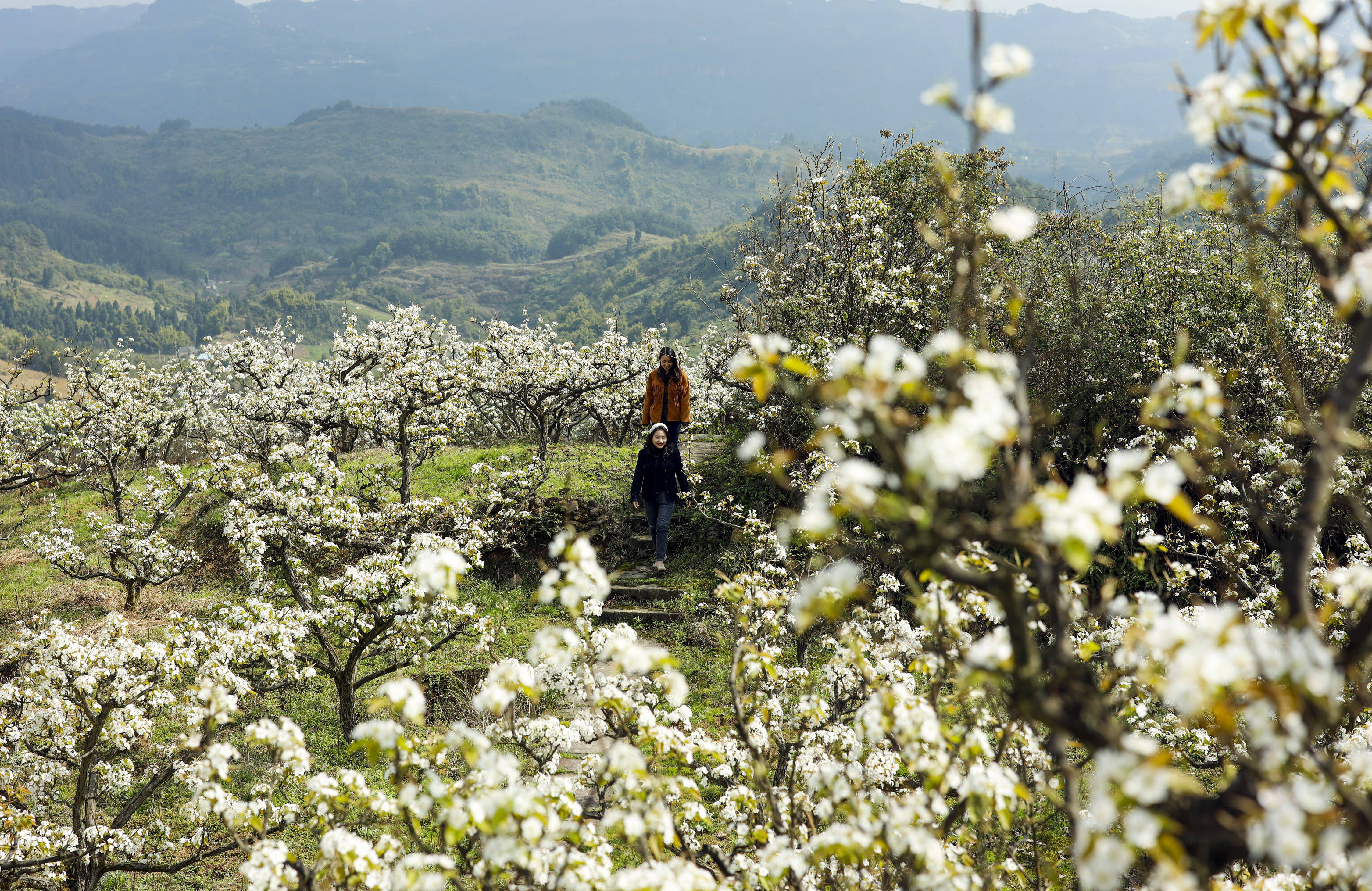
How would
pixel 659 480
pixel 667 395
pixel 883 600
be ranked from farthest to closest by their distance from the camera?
pixel 667 395, pixel 659 480, pixel 883 600

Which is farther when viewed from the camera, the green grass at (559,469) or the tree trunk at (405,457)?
the green grass at (559,469)

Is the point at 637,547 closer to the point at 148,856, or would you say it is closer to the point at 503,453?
the point at 503,453

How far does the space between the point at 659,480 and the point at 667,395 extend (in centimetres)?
131

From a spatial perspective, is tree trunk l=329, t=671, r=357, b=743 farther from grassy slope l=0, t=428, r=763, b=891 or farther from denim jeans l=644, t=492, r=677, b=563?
denim jeans l=644, t=492, r=677, b=563

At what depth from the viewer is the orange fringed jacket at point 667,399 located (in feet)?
34.7

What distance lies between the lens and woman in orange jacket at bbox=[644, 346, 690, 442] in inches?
416

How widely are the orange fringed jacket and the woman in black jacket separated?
0.25m

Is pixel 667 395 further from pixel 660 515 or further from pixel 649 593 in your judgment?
pixel 649 593

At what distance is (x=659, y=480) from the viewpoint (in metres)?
10.3

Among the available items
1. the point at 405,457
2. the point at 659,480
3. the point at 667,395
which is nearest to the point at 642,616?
the point at 659,480

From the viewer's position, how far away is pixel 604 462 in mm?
14797

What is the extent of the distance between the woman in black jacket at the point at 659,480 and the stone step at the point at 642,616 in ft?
2.51

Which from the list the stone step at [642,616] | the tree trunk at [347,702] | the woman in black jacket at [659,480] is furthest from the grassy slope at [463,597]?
the woman in black jacket at [659,480]

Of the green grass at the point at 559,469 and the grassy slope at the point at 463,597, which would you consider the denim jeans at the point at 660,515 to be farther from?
the green grass at the point at 559,469
